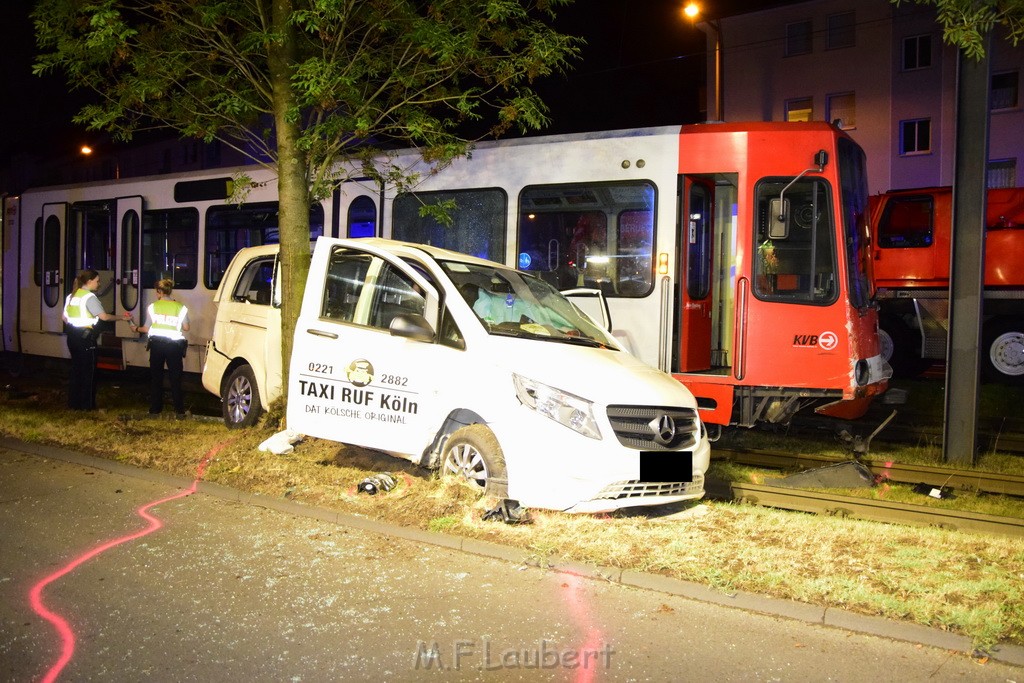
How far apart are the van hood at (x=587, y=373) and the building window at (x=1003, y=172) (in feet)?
88.2

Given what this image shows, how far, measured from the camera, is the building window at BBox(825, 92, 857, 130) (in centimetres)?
3262

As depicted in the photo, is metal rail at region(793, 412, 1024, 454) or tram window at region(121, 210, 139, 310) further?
tram window at region(121, 210, 139, 310)

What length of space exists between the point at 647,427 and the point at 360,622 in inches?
96.5

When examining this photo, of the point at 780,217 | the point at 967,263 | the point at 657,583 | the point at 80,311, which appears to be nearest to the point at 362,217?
the point at 80,311

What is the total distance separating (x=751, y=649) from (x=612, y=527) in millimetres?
1865

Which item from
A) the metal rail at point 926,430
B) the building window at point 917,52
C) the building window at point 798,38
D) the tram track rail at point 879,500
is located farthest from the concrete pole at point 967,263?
the building window at point 798,38

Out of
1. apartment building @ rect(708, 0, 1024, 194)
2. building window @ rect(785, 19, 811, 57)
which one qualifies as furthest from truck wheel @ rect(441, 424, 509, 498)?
building window @ rect(785, 19, 811, 57)

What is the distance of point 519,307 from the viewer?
7.23 metres

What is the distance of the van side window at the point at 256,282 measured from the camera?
1002 cm

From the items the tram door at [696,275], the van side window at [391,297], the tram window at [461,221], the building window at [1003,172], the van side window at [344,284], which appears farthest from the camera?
the building window at [1003,172]

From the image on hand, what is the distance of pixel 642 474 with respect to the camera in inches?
241

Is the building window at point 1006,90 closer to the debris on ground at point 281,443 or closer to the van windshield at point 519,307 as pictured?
the van windshield at point 519,307

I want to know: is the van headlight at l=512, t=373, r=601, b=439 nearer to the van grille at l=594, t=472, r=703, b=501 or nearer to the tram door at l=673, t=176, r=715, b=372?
the van grille at l=594, t=472, r=703, b=501

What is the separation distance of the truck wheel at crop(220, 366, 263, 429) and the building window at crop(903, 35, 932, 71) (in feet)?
94.1
